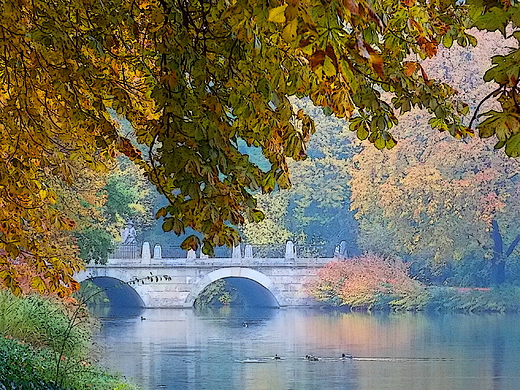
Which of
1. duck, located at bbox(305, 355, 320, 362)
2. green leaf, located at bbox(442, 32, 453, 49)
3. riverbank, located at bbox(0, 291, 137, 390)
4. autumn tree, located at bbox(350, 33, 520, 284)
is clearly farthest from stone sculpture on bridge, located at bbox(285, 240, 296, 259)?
green leaf, located at bbox(442, 32, 453, 49)

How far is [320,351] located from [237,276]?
12.9 meters

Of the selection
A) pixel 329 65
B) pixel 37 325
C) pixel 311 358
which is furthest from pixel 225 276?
pixel 329 65

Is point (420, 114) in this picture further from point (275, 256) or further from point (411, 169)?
point (275, 256)

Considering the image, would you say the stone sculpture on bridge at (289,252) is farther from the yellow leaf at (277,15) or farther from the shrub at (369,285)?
the yellow leaf at (277,15)

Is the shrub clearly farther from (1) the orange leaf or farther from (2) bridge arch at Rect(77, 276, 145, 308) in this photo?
(1) the orange leaf

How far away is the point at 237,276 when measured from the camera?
107 feet

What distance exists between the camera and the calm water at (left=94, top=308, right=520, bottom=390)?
52.7 ft

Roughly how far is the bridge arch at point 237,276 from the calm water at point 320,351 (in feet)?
13.6

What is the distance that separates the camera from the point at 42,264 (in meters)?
5.77

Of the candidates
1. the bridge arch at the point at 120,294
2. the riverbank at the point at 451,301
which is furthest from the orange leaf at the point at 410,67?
the bridge arch at the point at 120,294

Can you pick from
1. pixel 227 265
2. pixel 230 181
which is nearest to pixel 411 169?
pixel 227 265

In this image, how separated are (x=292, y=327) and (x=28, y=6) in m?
20.9

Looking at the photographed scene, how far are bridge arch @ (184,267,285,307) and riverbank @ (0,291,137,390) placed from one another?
16608 millimetres

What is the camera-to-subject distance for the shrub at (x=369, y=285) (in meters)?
29.9
